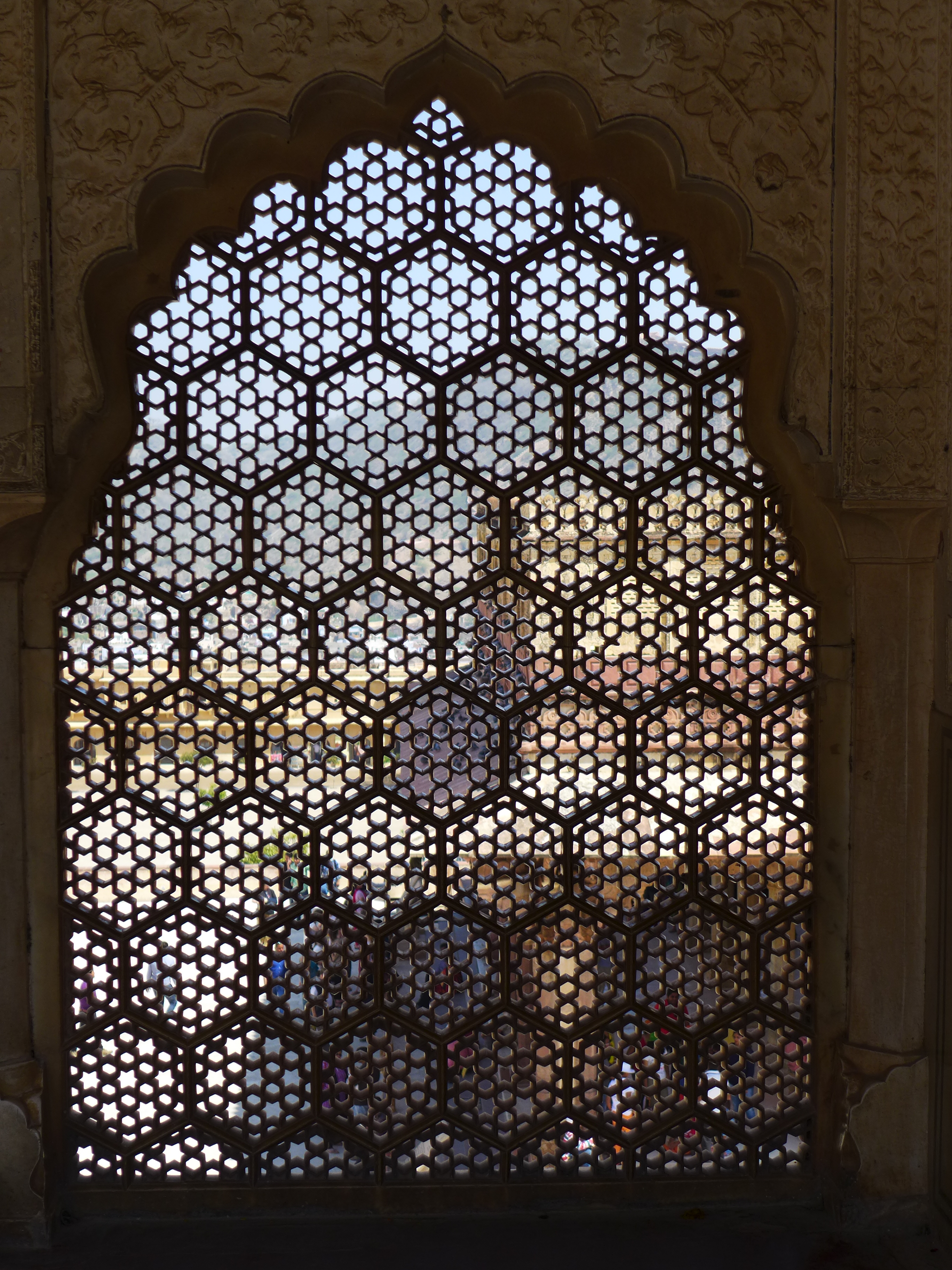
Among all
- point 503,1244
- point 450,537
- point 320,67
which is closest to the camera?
point 320,67

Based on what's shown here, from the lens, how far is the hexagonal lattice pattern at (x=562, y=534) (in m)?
3.18

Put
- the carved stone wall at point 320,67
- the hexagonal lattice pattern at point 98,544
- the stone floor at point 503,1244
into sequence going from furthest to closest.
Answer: the hexagonal lattice pattern at point 98,544 → the stone floor at point 503,1244 → the carved stone wall at point 320,67

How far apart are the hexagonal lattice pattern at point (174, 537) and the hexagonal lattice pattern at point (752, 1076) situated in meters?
1.80

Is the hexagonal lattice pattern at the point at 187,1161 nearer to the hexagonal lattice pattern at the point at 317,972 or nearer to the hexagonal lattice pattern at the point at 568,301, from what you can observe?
the hexagonal lattice pattern at the point at 317,972

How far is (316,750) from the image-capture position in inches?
126

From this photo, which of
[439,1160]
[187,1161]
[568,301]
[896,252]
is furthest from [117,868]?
[896,252]

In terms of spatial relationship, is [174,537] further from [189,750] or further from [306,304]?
[306,304]

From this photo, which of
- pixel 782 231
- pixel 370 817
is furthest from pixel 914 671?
pixel 370 817

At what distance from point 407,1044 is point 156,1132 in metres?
0.69

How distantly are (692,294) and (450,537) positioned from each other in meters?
0.89

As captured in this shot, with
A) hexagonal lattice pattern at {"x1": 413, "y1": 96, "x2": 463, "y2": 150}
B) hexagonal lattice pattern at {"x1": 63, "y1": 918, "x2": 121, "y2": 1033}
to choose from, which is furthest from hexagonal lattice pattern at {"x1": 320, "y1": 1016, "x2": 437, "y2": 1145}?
hexagonal lattice pattern at {"x1": 413, "y1": 96, "x2": 463, "y2": 150}

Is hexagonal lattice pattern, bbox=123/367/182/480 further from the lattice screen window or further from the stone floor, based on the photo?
the stone floor

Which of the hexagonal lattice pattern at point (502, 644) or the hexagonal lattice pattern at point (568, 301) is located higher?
the hexagonal lattice pattern at point (568, 301)

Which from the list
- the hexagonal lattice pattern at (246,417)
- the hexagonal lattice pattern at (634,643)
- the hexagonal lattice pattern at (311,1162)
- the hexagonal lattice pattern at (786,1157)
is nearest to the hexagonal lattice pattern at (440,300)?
the hexagonal lattice pattern at (246,417)
